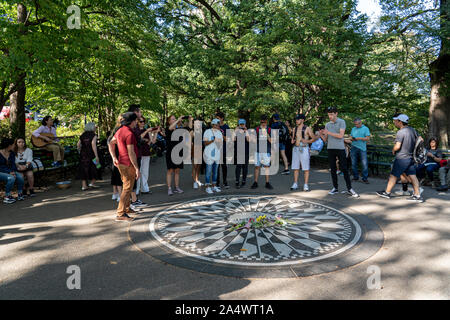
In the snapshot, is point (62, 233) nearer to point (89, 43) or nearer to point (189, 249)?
point (189, 249)

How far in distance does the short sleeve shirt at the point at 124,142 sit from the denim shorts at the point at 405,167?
5921 mm

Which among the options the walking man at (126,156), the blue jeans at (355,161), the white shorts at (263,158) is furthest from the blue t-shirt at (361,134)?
the walking man at (126,156)

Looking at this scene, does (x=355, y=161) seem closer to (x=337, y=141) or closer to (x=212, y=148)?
(x=337, y=141)

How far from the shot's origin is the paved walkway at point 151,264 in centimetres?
317

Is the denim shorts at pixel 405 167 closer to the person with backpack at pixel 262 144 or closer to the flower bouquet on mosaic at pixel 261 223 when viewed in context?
the person with backpack at pixel 262 144

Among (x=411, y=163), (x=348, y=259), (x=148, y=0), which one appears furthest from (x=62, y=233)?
(x=148, y=0)

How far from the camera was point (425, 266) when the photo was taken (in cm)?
374

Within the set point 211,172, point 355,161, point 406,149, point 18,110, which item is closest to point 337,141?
point 406,149

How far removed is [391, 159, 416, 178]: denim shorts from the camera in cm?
658

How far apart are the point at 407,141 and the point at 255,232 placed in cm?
432

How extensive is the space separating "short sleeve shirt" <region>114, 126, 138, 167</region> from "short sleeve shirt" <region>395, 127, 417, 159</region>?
5888 millimetres

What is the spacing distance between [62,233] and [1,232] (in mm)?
1073

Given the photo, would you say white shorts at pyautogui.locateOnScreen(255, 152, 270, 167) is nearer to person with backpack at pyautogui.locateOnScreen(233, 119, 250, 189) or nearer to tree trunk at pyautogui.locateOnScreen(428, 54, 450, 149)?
person with backpack at pyautogui.locateOnScreen(233, 119, 250, 189)

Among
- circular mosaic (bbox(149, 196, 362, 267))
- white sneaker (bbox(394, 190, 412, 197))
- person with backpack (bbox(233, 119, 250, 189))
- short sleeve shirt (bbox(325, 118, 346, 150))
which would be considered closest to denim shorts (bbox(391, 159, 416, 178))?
white sneaker (bbox(394, 190, 412, 197))
